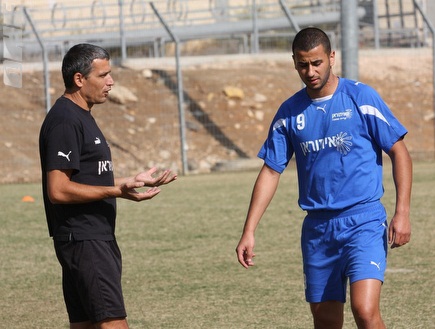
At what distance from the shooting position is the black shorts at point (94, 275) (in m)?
5.00

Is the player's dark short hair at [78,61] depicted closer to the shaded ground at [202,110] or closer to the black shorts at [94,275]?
the black shorts at [94,275]

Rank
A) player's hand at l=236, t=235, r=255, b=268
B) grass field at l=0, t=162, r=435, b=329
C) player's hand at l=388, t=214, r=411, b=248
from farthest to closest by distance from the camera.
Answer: grass field at l=0, t=162, r=435, b=329 < player's hand at l=236, t=235, r=255, b=268 < player's hand at l=388, t=214, r=411, b=248

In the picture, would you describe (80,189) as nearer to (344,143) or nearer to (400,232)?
(344,143)

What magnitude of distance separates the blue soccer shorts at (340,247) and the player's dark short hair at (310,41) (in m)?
0.89

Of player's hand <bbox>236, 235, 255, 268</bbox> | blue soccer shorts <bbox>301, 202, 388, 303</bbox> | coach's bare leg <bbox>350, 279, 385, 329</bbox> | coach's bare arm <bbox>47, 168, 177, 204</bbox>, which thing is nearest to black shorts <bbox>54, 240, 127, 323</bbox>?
coach's bare arm <bbox>47, 168, 177, 204</bbox>

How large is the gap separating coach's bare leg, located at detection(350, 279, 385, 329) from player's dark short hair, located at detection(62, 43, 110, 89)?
5.88 feet

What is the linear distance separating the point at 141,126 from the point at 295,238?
1204 cm

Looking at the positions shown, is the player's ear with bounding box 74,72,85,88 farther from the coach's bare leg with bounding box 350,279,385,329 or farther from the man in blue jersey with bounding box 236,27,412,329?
the coach's bare leg with bounding box 350,279,385,329

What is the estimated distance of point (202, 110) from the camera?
23.6 m

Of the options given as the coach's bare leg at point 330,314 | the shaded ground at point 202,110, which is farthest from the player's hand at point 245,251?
the shaded ground at point 202,110

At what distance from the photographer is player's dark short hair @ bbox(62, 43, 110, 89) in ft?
16.9

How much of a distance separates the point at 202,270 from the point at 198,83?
16.0 meters

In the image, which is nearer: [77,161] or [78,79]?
[77,161]

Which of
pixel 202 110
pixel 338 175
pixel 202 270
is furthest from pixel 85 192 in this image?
pixel 202 110
